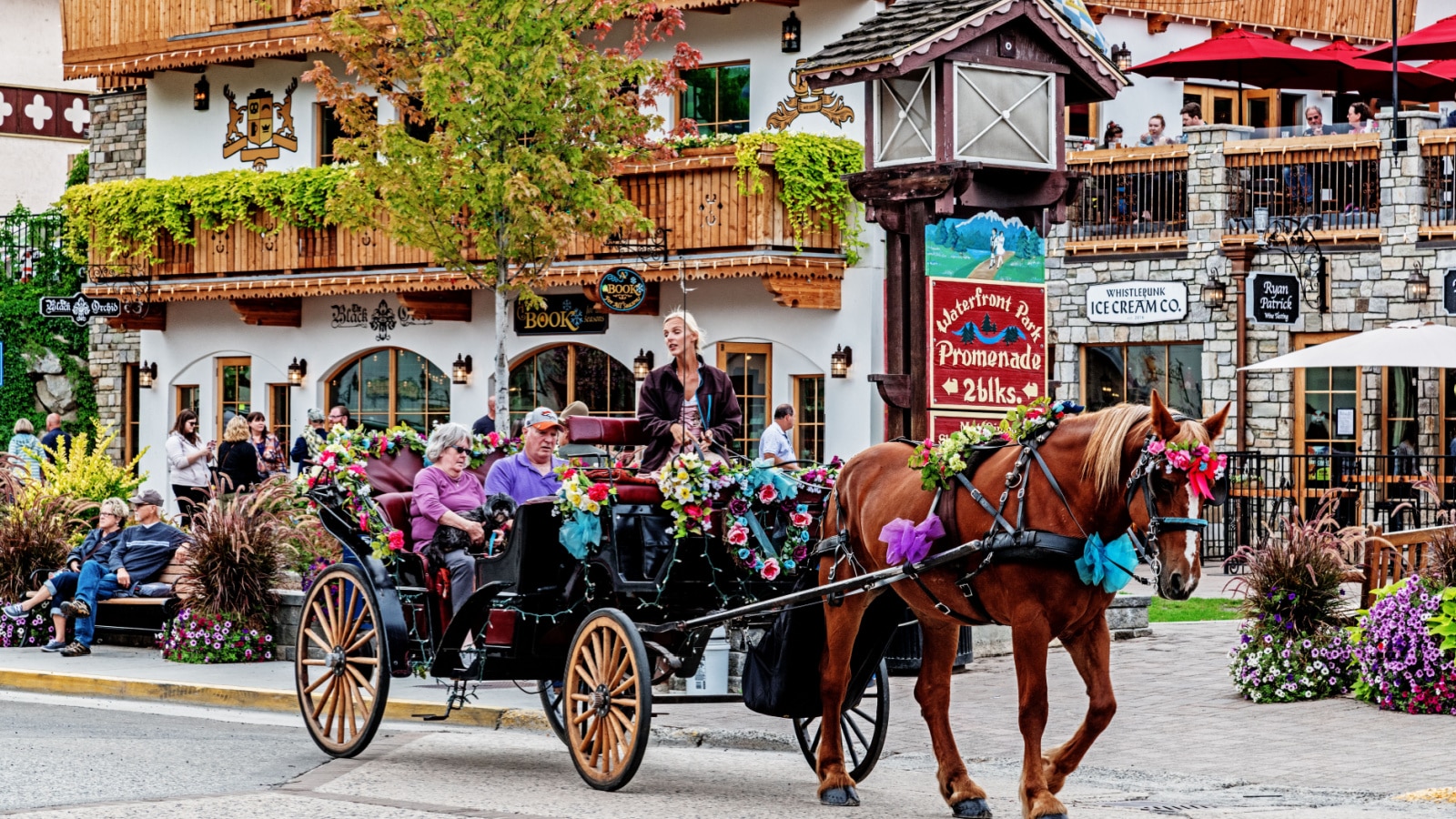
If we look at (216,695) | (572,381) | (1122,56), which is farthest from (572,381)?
(216,695)

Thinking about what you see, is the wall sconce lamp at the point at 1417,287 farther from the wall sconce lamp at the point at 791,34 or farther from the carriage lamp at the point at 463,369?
the carriage lamp at the point at 463,369

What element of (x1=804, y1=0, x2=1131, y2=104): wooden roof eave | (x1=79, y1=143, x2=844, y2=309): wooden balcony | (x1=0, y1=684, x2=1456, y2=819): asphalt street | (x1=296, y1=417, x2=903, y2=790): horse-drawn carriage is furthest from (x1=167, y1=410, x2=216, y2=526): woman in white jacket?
(x1=296, y1=417, x2=903, y2=790): horse-drawn carriage

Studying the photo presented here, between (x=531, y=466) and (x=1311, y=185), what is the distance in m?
16.5

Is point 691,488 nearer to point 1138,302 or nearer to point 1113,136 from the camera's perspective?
point 1138,302

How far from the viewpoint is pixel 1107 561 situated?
840 cm

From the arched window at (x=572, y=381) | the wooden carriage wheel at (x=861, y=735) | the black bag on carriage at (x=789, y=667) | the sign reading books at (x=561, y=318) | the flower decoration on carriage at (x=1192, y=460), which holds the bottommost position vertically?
the wooden carriage wheel at (x=861, y=735)

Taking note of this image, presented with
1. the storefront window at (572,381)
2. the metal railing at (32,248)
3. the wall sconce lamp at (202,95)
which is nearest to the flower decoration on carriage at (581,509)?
the storefront window at (572,381)

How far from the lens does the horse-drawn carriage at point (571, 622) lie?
9.65 metres

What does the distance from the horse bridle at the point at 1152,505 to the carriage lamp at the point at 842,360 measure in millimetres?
17165

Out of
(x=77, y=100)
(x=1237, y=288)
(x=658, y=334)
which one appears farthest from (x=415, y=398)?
(x=77, y=100)

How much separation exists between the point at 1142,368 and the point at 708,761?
1685cm

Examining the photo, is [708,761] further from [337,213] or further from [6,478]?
[337,213]

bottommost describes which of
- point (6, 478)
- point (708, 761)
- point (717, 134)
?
point (708, 761)

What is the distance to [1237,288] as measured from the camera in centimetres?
2594
